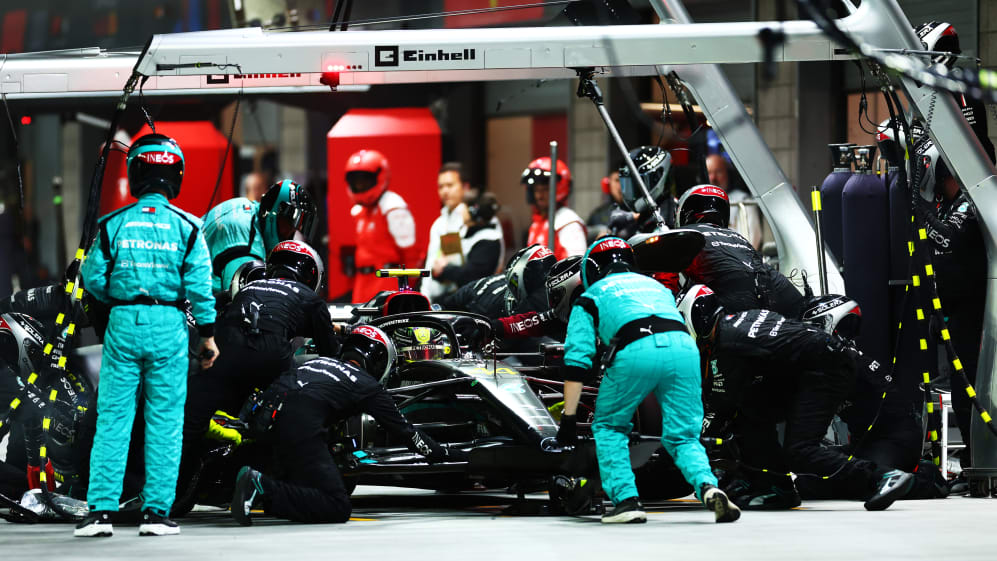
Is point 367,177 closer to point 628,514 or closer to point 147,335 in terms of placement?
point 147,335

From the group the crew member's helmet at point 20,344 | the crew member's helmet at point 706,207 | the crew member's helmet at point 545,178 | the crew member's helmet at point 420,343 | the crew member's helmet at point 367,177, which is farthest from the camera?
the crew member's helmet at point 367,177

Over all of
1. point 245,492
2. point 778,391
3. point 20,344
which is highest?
point 20,344

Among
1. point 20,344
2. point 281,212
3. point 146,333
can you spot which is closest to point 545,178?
point 281,212

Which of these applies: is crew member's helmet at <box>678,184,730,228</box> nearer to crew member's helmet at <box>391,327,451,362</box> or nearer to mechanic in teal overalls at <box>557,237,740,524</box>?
crew member's helmet at <box>391,327,451,362</box>

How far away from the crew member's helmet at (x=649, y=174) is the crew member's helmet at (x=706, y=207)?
143cm

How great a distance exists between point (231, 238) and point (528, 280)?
7.67 ft

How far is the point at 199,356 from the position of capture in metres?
8.62

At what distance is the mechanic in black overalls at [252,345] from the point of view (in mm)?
9289

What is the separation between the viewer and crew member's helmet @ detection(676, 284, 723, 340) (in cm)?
988

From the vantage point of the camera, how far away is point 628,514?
8.70m

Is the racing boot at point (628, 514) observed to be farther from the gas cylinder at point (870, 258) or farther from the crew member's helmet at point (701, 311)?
the gas cylinder at point (870, 258)

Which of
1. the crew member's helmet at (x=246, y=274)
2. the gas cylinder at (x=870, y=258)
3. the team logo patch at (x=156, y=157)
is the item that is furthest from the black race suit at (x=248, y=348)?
the gas cylinder at (x=870, y=258)

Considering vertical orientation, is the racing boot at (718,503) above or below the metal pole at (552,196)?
below

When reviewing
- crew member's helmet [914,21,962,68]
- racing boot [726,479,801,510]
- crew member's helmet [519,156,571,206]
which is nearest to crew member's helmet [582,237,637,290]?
racing boot [726,479,801,510]
